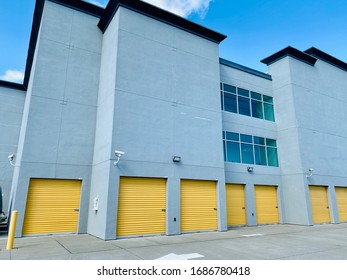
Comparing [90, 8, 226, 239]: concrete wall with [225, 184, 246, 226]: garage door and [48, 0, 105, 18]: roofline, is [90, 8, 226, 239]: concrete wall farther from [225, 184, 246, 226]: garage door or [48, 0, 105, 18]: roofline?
[225, 184, 246, 226]: garage door

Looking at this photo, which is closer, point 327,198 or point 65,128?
point 65,128

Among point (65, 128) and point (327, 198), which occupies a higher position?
point (65, 128)

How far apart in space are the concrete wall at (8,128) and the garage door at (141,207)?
983 cm

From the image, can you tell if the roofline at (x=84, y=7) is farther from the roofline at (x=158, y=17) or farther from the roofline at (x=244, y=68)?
the roofline at (x=244, y=68)

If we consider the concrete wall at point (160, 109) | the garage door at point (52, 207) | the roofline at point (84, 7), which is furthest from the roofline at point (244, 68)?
the garage door at point (52, 207)

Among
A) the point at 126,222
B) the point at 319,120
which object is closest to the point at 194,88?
the point at 126,222

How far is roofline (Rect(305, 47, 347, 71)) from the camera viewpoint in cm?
1888

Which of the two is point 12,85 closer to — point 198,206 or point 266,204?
point 198,206

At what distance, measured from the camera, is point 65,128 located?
11.6 m

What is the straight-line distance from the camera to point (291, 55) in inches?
698

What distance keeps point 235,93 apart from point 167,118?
670cm
